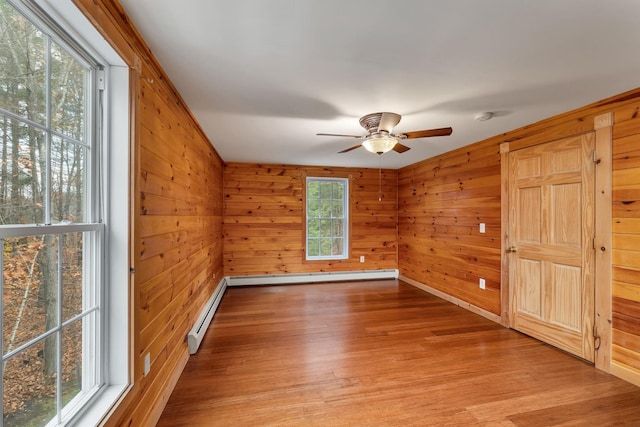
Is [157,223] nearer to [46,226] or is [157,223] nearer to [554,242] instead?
[46,226]

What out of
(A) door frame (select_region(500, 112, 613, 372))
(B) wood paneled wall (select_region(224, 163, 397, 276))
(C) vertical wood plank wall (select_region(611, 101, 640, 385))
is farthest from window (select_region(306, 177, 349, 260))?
(C) vertical wood plank wall (select_region(611, 101, 640, 385))

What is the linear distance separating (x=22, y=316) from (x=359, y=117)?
2389 mm

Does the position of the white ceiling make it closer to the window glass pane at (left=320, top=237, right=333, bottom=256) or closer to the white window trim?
the white window trim

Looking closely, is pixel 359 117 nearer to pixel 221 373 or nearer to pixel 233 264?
pixel 221 373

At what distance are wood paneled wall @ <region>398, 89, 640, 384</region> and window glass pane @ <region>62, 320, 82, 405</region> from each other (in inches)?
136

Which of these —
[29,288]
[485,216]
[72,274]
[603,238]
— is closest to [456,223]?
[485,216]

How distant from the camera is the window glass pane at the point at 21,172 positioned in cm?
84

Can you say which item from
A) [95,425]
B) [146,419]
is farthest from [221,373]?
[95,425]

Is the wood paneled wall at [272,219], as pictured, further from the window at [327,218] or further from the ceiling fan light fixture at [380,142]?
the ceiling fan light fixture at [380,142]

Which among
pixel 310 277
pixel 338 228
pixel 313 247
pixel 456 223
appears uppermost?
pixel 456 223

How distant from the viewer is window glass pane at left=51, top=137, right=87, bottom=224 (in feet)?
3.38

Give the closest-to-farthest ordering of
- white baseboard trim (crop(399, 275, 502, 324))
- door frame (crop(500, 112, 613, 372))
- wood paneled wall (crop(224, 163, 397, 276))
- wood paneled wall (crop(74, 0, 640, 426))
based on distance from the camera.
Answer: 1. wood paneled wall (crop(74, 0, 640, 426))
2. door frame (crop(500, 112, 613, 372))
3. white baseboard trim (crop(399, 275, 502, 324))
4. wood paneled wall (crop(224, 163, 397, 276))

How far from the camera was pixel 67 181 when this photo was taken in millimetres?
1105

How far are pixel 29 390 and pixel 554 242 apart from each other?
12.0 feet
